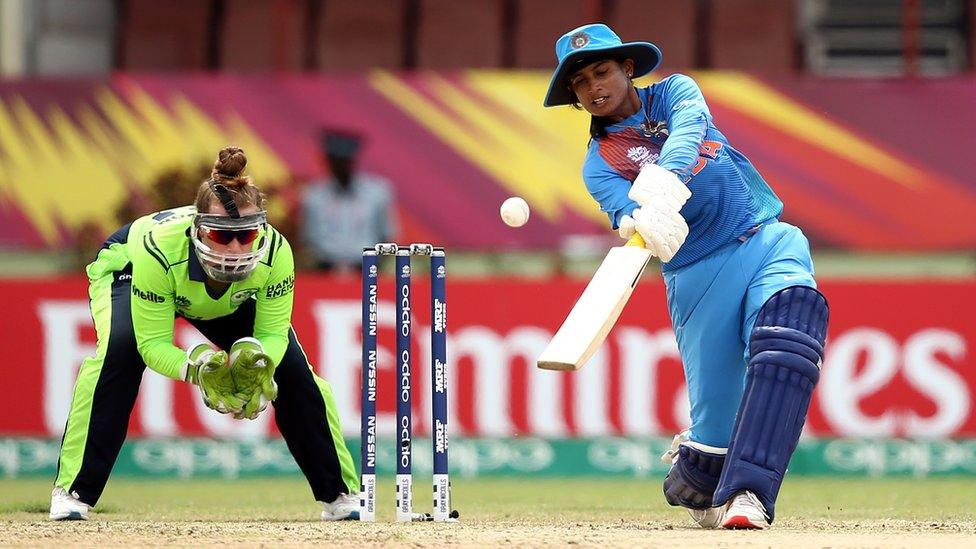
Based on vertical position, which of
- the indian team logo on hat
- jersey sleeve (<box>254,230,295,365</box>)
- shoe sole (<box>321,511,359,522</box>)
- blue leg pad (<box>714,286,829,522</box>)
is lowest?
shoe sole (<box>321,511,359,522</box>)

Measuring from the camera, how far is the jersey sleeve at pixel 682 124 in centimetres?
554

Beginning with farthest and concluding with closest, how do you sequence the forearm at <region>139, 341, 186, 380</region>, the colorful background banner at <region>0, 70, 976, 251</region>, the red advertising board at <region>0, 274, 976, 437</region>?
the colorful background banner at <region>0, 70, 976, 251</region> → the red advertising board at <region>0, 274, 976, 437</region> → the forearm at <region>139, 341, 186, 380</region>

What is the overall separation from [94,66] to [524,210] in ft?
27.7

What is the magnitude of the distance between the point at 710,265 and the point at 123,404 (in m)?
2.23

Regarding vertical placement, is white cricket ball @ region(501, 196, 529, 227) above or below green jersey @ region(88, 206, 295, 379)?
above

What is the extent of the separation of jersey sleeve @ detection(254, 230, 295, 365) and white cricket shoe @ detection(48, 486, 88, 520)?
0.92 meters

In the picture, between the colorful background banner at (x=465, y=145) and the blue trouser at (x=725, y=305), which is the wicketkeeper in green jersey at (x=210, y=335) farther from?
the colorful background banner at (x=465, y=145)

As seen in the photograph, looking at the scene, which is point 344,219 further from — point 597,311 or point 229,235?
point 597,311

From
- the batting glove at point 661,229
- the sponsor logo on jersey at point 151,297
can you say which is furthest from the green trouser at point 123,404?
the batting glove at point 661,229

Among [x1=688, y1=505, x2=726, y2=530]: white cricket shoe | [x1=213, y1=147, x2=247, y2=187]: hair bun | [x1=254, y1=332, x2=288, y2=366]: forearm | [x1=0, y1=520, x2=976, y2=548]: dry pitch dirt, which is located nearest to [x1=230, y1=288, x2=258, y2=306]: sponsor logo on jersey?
[x1=254, y1=332, x2=288, y2=366]: forearm

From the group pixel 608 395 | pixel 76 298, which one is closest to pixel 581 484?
pixel 608 395

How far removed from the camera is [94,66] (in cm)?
1325

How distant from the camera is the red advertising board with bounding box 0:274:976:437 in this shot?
32.9 ft

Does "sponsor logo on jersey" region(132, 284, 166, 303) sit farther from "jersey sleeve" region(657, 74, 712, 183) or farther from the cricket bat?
"jersey sleeve" region(657, 74, 712, 183)
